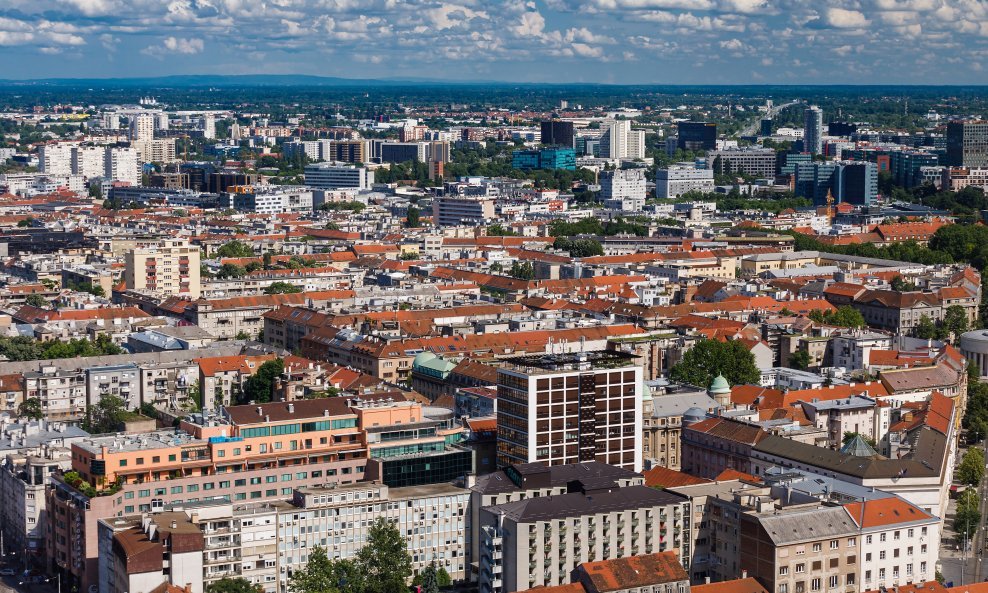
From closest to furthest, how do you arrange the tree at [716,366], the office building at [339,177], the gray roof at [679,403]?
the gray roof at [679,403] → the tree at [716,366] → the office building at [339,177]

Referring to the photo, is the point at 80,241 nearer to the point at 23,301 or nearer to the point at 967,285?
the point at 23,301

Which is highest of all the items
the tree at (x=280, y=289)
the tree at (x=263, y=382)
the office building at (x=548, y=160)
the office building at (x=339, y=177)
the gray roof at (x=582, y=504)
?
the office building at (x=548, y=160)

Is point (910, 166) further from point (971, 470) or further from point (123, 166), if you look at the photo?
point (971, 470)

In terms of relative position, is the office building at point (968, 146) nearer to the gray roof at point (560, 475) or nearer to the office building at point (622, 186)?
the office building at point (622, 186)

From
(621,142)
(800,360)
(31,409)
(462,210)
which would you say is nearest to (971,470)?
(800,360)

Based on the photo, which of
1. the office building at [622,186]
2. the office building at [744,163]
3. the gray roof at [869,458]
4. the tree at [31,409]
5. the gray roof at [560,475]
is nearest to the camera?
the gray roof at [560,475]

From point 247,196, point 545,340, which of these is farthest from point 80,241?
point 545,340

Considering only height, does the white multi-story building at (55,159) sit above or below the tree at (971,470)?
above

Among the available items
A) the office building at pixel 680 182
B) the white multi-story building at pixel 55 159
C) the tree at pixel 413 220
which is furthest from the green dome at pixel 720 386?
the white multi-story building at pixel 55 159
